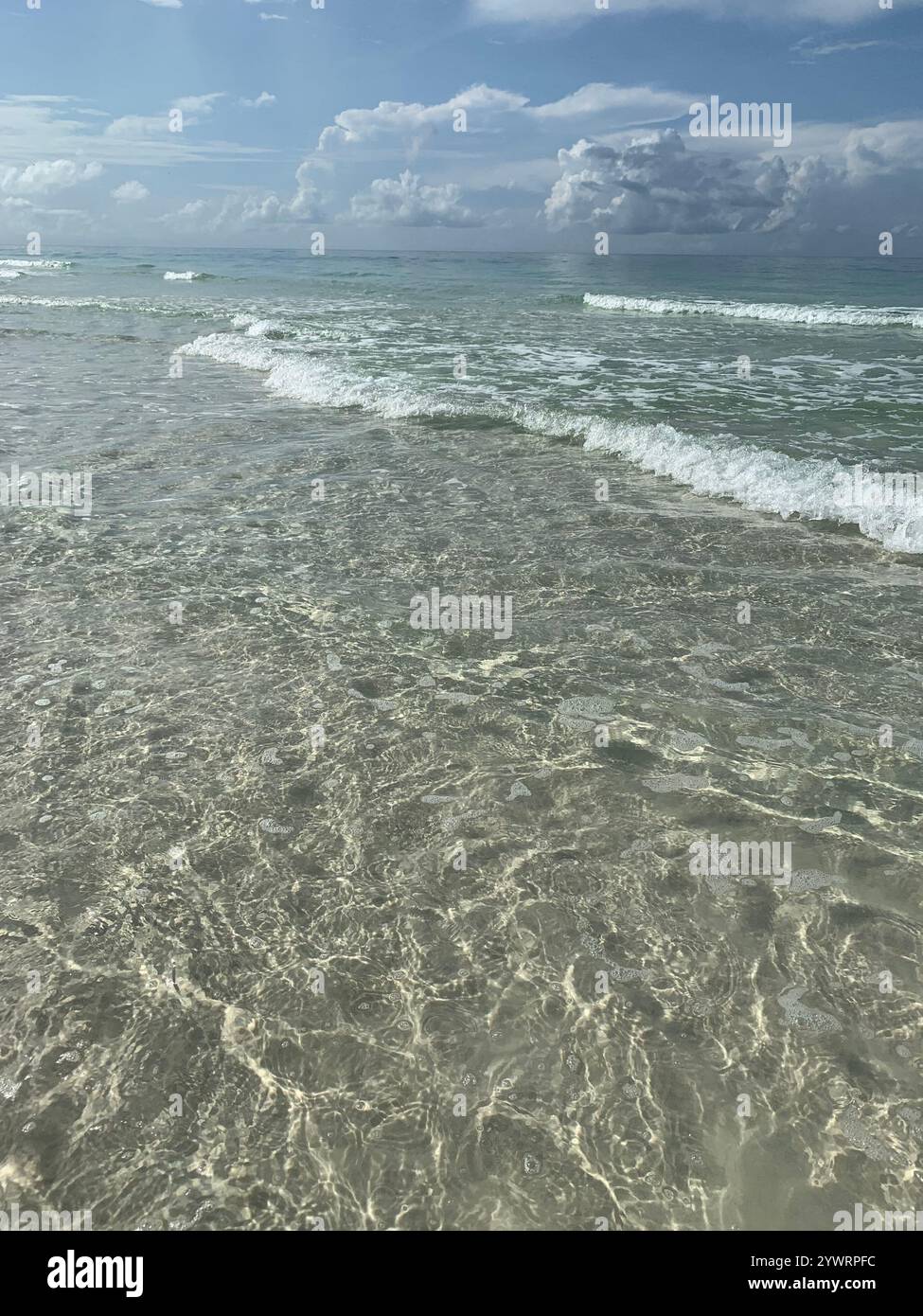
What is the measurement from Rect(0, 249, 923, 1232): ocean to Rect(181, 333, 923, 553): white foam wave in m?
0.12

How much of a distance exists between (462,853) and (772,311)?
4292 cm

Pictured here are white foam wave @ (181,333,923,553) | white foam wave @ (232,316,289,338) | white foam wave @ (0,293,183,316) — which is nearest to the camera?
white foam wave @ (181,333,923,553)

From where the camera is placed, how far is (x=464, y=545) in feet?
31.4

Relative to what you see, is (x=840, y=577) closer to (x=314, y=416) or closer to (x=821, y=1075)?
(x=821, y=1075)

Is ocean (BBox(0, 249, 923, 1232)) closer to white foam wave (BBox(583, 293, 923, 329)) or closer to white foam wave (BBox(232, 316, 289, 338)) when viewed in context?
white foam wave (BBox(232, 316, 289, 338))

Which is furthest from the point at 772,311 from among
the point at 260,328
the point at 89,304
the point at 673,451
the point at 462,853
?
the point at 462,853

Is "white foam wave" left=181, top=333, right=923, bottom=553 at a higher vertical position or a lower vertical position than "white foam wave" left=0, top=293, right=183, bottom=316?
lower

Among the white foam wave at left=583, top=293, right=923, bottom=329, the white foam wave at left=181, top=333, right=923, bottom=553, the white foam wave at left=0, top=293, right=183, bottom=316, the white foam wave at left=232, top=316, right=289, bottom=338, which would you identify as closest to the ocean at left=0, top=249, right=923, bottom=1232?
the white foam wave at left=181, top=333, right=923, bottom=553

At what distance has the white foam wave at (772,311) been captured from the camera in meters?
38.8

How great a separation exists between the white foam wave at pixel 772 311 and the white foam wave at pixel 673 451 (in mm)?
26745

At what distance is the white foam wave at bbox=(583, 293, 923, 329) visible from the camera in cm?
3878

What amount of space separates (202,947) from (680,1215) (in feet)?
7.76

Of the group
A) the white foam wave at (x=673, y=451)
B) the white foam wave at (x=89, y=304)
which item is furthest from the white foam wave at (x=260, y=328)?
the white foam wave at (x=673, y=451)
